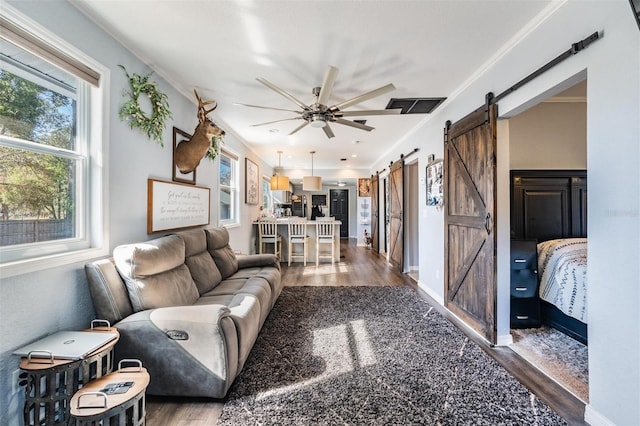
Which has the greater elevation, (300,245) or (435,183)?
(435,183)

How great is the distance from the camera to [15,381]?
1.36m

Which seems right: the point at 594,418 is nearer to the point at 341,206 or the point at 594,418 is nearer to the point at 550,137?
the point at 550,137

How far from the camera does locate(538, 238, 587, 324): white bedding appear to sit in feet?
7.43

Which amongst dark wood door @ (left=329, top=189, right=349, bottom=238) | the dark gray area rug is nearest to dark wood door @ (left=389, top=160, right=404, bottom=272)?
the dark gray area rug

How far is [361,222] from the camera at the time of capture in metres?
9.37

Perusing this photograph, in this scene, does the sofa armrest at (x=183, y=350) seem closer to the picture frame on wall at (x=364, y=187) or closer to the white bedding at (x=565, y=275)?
the white bedding at (x=565, y=275)

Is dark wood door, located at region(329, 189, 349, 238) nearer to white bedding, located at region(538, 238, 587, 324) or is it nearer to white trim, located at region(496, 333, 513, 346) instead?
white bedding, located at region(538, 238, 587, 324)

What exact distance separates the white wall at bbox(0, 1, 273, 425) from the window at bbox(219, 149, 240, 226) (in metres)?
1.56

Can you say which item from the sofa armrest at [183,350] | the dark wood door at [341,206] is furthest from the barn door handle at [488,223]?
the dark wood door at [341,206]

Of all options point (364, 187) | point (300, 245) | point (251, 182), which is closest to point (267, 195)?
point (251, 182)

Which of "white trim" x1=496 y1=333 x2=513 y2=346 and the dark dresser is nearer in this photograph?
"white trim" x1=496 y1=333 x2=513 y2=346

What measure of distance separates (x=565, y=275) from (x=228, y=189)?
4.77 meters

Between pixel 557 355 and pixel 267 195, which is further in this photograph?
pixel 267 195

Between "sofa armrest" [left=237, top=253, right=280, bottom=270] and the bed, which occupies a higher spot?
the bed
